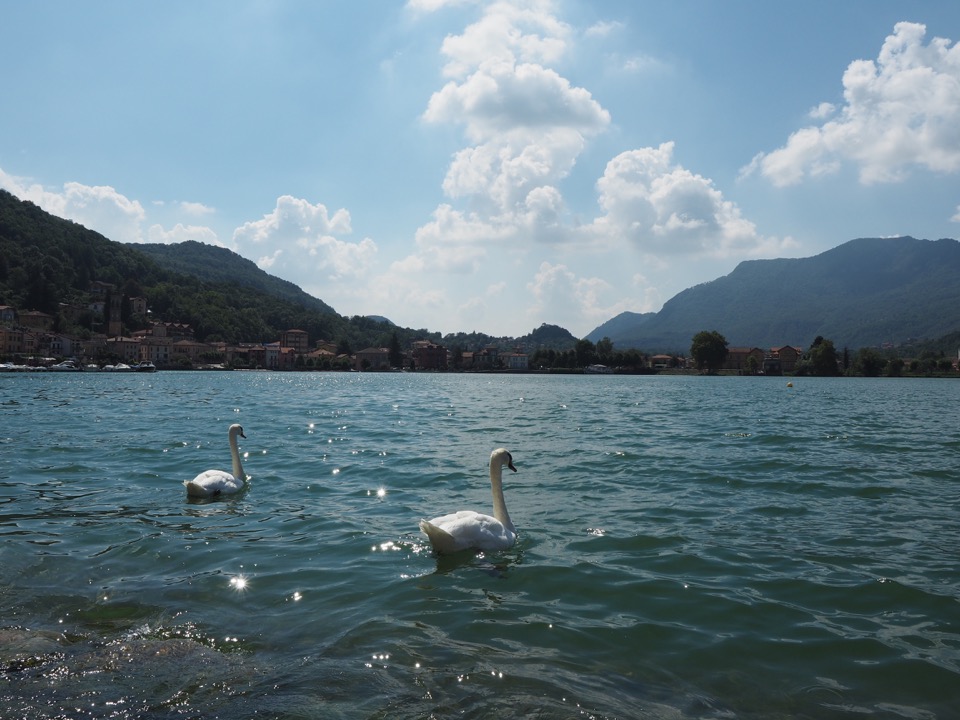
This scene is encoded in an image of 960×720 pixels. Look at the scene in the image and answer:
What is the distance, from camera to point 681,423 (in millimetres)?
27750

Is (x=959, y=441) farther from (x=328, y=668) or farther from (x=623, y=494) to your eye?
(x=328, y=668)

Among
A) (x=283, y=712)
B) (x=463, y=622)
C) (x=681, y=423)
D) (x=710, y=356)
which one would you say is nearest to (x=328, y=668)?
(x=283, y=712)

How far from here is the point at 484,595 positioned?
709cm

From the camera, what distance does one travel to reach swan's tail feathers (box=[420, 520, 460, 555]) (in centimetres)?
810

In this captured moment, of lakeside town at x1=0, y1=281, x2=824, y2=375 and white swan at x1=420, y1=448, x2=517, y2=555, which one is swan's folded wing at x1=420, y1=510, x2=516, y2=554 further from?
lakeside town at x1=0, y1=281, x2=824, y2=375

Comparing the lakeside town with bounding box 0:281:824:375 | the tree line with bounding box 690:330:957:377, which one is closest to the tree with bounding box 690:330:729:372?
the lakeside town with bounding box 0:281:824:375

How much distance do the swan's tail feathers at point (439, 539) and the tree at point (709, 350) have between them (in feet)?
556

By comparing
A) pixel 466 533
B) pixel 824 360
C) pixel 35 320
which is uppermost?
pixel 35 320

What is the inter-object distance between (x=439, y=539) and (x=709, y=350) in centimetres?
17068

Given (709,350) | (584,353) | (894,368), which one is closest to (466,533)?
(709,350)


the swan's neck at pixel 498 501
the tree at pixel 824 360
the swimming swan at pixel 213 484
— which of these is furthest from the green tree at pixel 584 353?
the swan's neck at pixel 498 501

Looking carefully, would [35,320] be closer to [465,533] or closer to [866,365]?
[465,533]

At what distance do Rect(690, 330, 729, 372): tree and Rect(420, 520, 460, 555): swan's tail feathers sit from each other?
556 ft

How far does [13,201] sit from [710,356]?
193 metres
